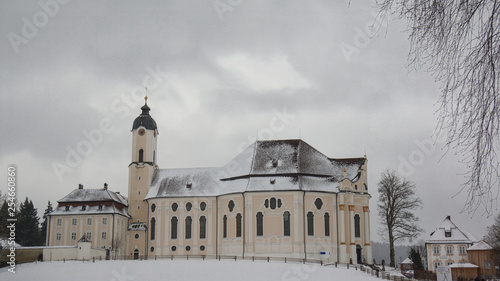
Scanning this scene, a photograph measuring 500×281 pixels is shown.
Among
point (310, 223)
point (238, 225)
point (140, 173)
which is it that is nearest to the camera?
point (310, 223)

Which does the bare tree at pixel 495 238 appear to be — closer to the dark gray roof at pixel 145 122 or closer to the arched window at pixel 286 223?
the arched window at pixel 286 223

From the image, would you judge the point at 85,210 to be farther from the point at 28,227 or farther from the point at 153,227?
the point at 28,227

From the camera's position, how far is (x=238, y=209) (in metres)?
57.4

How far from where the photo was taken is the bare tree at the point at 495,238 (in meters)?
52.1

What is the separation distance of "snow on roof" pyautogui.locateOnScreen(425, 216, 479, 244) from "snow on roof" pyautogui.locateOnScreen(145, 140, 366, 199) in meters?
10.5

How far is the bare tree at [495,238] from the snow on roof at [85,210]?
38.9m

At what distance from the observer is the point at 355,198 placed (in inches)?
2301

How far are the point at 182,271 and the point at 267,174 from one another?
673 inches

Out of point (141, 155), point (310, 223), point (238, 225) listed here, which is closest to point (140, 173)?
point (141, 155)

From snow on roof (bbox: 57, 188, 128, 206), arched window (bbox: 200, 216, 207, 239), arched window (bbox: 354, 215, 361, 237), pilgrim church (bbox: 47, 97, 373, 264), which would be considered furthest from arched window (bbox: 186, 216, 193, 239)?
arched window (bbox: 354, 215, 361, 237)

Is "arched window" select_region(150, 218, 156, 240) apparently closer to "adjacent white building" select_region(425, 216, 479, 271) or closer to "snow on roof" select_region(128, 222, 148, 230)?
"snow on roof" select_region(128, 222, 148, 230)

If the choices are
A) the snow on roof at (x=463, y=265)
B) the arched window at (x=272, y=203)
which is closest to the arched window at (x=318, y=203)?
the arched window at (x=272, y=203)

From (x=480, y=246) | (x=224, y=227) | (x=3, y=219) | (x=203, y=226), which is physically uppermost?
(x=3, y=219)

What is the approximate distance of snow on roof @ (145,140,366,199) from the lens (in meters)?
57.3
